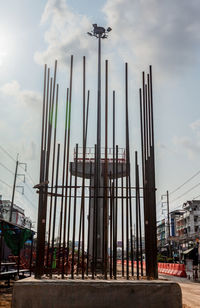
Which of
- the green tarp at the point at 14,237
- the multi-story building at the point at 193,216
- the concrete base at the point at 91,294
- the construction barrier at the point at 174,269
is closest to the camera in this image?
the concrete base at the point at 91,294

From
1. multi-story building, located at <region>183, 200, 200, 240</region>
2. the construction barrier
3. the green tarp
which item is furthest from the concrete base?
multi-story building, located at <region>183, 200, 200, 240</region>

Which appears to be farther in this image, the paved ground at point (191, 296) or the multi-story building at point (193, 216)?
the multi-story building at point (193, 216)

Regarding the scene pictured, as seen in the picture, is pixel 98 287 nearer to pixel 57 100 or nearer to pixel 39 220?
pixel 39 220

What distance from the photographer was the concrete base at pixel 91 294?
5.55m

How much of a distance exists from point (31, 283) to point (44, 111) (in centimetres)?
382

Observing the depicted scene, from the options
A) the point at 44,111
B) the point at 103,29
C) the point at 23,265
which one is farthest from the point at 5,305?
the point at 103,29

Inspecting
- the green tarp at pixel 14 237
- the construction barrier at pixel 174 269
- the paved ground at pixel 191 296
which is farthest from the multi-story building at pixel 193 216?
the green tarp at pixel 14 237

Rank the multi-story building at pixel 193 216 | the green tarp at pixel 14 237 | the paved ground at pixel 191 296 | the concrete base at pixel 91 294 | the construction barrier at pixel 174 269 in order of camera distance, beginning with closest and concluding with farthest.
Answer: the concrete base at pixel 91 294, the paved ground at pixel 191 296, the green tarp at pixel 14 237, the construction barrier at pixel 174 269, the multi-story building at pixel 193 216

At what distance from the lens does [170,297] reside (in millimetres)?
5754

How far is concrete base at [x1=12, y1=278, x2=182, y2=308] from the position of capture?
5.55m

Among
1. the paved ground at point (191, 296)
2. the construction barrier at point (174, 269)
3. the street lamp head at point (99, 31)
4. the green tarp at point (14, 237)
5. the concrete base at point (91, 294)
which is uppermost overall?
the street lamp head at point (99, 31)

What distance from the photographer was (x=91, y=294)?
18.4 feet

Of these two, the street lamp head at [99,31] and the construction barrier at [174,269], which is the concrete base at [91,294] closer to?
the street lamp head at [99,31]

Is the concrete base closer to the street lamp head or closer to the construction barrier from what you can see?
the street lamp head
